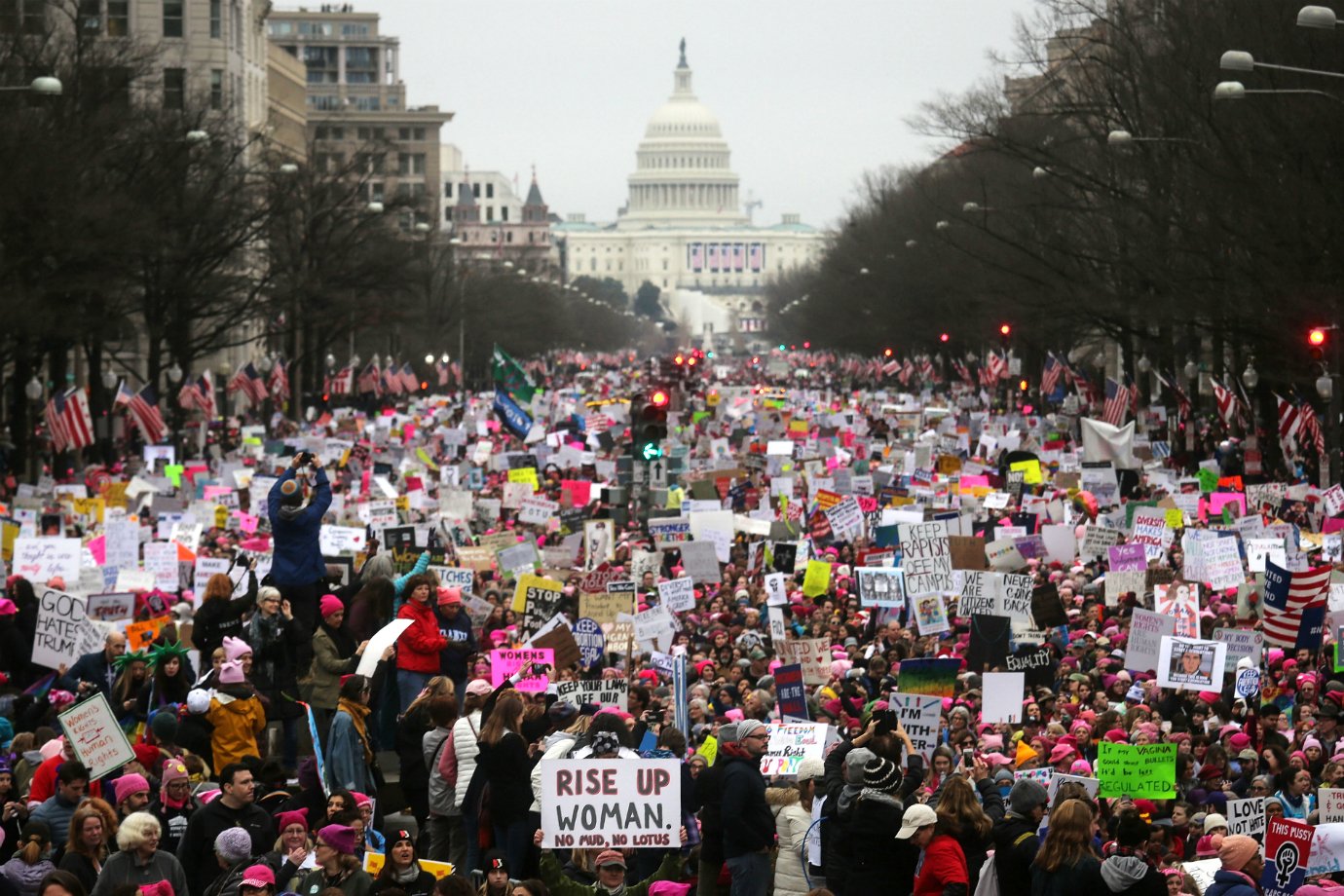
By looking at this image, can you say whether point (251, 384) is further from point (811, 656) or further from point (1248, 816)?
point (1248, 816)

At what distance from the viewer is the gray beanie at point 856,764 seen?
1226 centimetres

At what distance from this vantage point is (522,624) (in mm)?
21531

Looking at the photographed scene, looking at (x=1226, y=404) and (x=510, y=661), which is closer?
(x=510, y=661)

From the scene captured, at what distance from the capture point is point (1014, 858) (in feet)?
37.4

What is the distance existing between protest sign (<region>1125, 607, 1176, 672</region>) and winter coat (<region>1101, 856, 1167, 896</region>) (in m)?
7.67

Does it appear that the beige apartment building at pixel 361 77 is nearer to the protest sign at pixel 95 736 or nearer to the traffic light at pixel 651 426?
the traffic light at pixel 651 426

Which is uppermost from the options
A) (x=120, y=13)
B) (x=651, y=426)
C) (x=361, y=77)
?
(x=361, y=77)

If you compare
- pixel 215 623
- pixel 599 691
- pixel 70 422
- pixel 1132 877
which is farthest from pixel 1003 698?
pixel 70 422

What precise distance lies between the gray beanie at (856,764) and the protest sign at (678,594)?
10.3 meters

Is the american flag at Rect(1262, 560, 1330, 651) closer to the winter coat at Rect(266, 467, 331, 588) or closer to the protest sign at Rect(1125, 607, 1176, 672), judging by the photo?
the protest sign at Rect(1125, 607, 1176, 672)

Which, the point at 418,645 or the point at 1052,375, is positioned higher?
the point at 1052,375

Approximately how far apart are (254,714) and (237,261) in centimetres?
5462

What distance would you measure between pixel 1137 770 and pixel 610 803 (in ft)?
10.9

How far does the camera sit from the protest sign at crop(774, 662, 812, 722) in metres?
16.4
